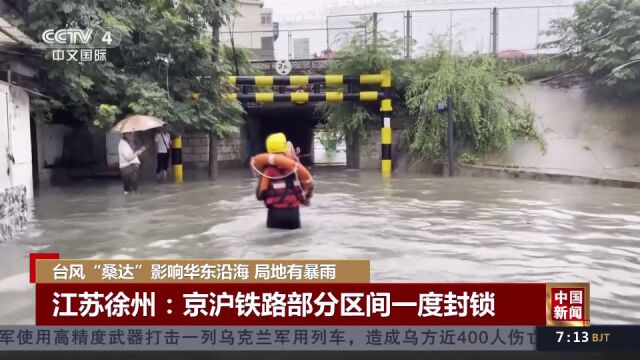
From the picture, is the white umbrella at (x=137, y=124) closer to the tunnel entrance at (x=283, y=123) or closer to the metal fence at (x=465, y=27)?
the tunnel entrance at (x=283, y=123)

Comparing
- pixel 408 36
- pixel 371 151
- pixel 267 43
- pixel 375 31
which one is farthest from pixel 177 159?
pixel 267 43

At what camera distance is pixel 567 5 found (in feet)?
58.5

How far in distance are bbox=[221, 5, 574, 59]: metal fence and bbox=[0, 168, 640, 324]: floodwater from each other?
794 cm

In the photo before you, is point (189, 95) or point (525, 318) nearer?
point (525, 318)

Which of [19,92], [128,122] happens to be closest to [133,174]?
[128,122]

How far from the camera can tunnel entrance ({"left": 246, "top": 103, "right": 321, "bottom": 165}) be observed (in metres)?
21.3

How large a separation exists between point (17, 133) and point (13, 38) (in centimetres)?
169

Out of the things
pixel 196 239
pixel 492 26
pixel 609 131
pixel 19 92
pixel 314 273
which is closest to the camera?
pixel 314 273

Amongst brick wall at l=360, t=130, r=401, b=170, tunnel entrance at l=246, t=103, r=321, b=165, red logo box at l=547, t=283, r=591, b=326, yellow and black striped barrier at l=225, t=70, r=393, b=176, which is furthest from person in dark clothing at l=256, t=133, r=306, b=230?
tunnel entrance at l=246, t=103, r=321, b=165

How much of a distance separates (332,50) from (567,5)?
775 centimetres

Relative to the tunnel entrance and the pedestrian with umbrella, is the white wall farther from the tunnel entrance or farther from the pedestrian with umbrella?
the tunnel entrance

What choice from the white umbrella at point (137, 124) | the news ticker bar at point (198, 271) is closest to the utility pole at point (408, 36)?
the white umbrella at point (137, 124)

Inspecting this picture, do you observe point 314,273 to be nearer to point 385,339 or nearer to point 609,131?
point 385,339

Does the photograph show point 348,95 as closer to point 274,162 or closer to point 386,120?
point 386,120
